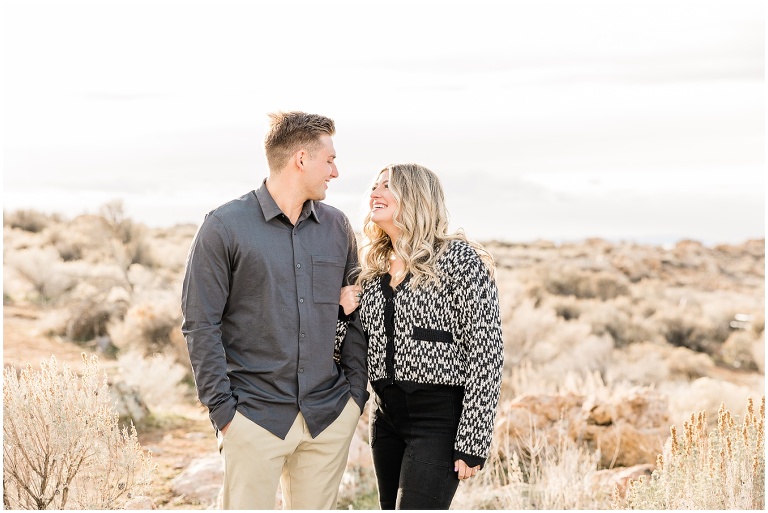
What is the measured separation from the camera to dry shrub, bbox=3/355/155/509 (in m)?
4.54

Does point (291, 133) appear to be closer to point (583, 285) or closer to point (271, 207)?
point (271, 207)

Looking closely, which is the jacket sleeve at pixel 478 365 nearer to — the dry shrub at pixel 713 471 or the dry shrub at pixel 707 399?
the dry shrub at pixel 713 471

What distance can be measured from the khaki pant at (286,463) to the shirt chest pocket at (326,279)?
520 mm

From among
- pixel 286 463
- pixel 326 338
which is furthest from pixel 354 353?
pixel 286 463

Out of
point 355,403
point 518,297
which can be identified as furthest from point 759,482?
point 518,297

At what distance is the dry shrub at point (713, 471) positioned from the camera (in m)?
4.28

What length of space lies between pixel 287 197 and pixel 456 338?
3.30ft

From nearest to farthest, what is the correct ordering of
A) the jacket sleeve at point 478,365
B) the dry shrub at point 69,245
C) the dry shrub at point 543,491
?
the jacket sleeve at point 478,365
the dry shrub at point 543,491
the dry shrub at point 69,245

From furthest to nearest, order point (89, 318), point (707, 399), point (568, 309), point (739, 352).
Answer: point (568, 309)
point (739, 352)
point (89, 318)
point (707, 399)

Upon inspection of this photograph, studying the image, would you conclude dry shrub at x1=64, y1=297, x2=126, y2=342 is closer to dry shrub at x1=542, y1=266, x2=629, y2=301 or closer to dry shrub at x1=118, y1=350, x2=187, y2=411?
dry shrub at x1=118, y1=350, x2=187, y2=411

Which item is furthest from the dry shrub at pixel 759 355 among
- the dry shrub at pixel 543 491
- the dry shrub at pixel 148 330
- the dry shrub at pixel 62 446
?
the dry shrub at pixel 62 446

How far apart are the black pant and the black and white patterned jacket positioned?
0.07 metres

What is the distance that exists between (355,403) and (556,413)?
3.51 m

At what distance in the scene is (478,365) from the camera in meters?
3.51
